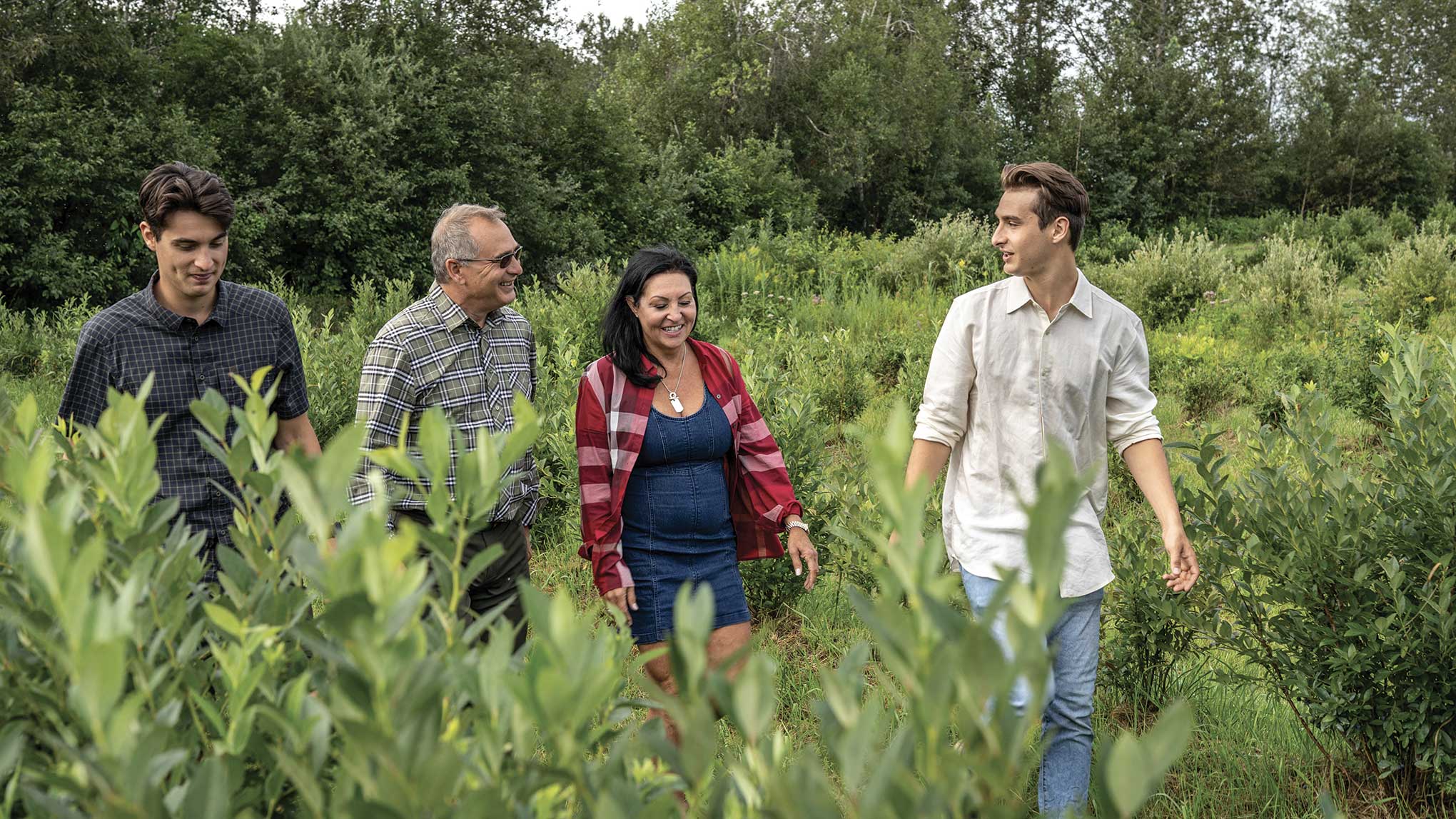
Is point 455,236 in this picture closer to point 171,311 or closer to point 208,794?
point 171,311

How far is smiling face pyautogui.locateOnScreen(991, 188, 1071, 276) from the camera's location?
2854mm

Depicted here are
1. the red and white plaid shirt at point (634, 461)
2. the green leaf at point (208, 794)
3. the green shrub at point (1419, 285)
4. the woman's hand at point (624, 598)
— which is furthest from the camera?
the green shrub at point (1419, 285)

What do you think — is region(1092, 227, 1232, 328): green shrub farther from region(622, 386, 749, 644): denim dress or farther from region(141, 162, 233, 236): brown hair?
region(141, 162, 233, 236): brown hair

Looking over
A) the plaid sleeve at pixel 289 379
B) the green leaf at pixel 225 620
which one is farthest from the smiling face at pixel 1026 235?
the green leaf at pixel 225 620

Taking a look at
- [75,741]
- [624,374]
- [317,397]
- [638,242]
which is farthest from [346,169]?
[75,741]

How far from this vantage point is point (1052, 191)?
285 cm

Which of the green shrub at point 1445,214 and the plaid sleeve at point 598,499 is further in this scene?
the green shrub at point 1445,214

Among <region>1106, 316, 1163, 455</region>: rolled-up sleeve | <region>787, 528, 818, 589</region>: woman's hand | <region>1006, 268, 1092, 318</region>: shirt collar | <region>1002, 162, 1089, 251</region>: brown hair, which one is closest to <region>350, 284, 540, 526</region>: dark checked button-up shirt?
<region>787, 528, 818, 589</region>: woman's hand

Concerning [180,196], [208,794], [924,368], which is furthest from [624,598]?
[924,368]

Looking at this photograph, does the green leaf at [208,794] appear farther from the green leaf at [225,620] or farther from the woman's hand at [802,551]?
the woman's hand at [802,551]

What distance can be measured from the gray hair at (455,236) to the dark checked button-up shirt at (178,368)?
54cm

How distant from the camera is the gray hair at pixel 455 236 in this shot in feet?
10.8

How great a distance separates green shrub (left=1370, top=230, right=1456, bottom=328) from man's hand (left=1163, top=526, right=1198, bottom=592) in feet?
30.6

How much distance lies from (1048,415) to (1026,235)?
498mm
